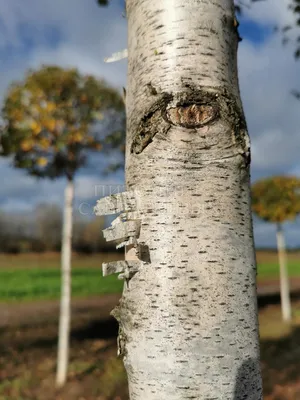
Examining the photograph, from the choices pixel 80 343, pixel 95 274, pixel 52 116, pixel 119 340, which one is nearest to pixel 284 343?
pixel 80 343

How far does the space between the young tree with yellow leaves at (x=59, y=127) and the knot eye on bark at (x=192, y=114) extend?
465cm

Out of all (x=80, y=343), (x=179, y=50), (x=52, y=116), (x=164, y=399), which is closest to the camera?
(x=164, y=399)

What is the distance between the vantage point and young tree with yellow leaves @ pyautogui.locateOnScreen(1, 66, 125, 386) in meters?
5.37

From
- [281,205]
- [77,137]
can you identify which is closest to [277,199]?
[281,205]

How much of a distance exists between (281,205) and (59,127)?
7.07 meters

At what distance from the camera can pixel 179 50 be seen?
98 cm

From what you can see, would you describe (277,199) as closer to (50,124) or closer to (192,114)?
(50,124)

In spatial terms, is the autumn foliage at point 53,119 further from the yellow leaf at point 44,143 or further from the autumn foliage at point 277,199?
the autumn foliage at point 277,199

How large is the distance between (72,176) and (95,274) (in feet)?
42.6

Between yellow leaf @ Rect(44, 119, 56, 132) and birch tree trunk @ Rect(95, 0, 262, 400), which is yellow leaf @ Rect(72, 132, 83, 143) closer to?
yellow leaf @ Rect(44, 119, 56, 132)

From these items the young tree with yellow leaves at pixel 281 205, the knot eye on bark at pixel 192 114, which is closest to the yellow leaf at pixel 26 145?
the knot eye on bark at pixel 192 114

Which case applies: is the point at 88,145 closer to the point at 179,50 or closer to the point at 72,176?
the point at 72,176

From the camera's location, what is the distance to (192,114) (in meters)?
0.96

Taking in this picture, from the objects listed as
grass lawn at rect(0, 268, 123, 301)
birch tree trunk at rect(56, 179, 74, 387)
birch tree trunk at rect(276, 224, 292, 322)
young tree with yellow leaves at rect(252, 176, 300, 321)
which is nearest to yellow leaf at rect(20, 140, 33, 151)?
birch tree trunk at rect(56, 179, 74, 387)
